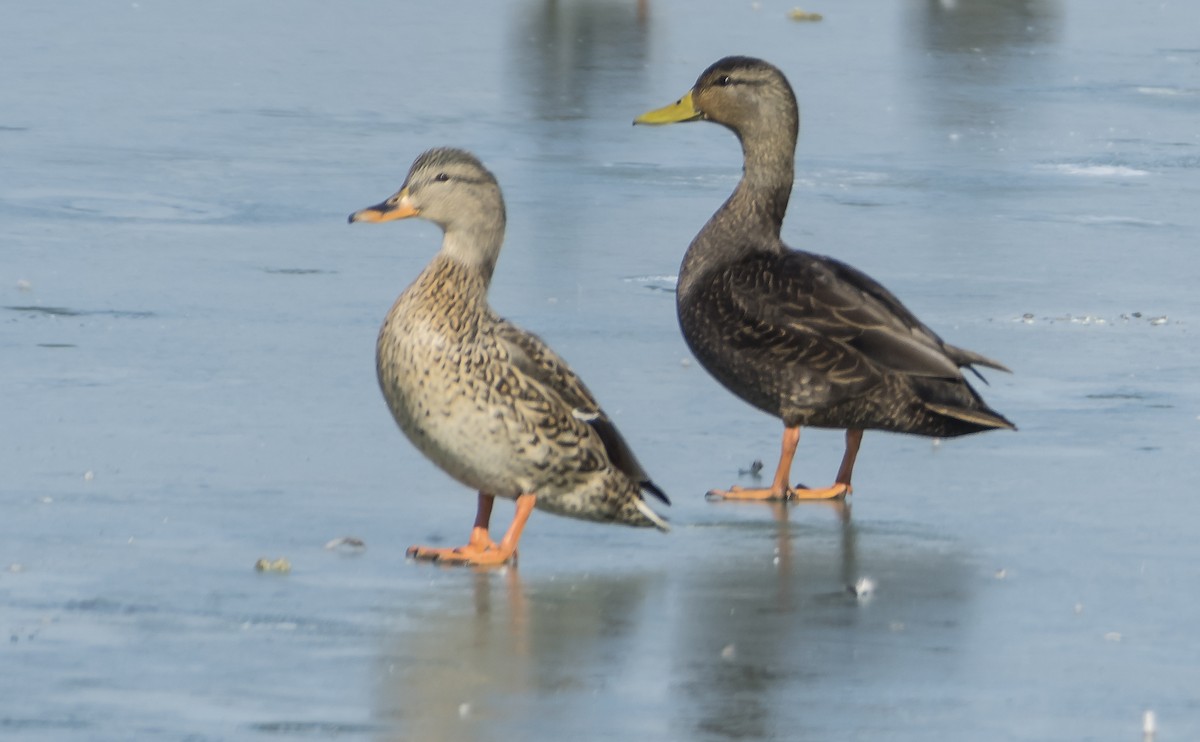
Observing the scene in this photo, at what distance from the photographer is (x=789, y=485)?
6.78 metres

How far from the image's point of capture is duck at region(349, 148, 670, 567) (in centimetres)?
571

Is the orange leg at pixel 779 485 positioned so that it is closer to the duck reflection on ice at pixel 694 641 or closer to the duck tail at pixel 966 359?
the duck reflection on ice at pixel 694 641

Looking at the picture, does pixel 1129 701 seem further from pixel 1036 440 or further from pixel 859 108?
pixel 859 108

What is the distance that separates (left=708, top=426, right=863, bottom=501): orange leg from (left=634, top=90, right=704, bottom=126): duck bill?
1.56 meters

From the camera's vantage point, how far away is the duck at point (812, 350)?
21.9 feet

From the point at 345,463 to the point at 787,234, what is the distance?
4.13m

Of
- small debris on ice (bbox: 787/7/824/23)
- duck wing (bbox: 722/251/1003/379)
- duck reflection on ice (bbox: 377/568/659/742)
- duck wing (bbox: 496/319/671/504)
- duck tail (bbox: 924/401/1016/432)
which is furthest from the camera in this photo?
small debris on ice (bbox: 787/7/824/23)

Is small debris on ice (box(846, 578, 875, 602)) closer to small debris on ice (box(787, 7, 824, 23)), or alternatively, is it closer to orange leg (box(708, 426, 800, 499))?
orange leg (box(708, 426, 800, 499))

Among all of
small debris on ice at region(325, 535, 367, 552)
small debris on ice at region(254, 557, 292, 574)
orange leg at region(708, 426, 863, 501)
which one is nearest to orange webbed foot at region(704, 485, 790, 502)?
orange leg at region(708, 426, 863, 501)

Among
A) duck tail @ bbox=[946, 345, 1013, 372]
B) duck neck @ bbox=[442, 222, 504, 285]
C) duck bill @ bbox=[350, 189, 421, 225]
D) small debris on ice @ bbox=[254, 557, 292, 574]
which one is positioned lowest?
small debris on ice @ bbox=[254, 557, 292, 574]

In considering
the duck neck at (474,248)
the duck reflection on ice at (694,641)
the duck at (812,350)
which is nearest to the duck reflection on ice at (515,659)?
the duck reflection on ice at (694,641)

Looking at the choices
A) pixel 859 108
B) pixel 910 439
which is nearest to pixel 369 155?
pixel 859 108

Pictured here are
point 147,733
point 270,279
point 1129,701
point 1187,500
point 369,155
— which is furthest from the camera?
point 369,155

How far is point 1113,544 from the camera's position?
234 inches
